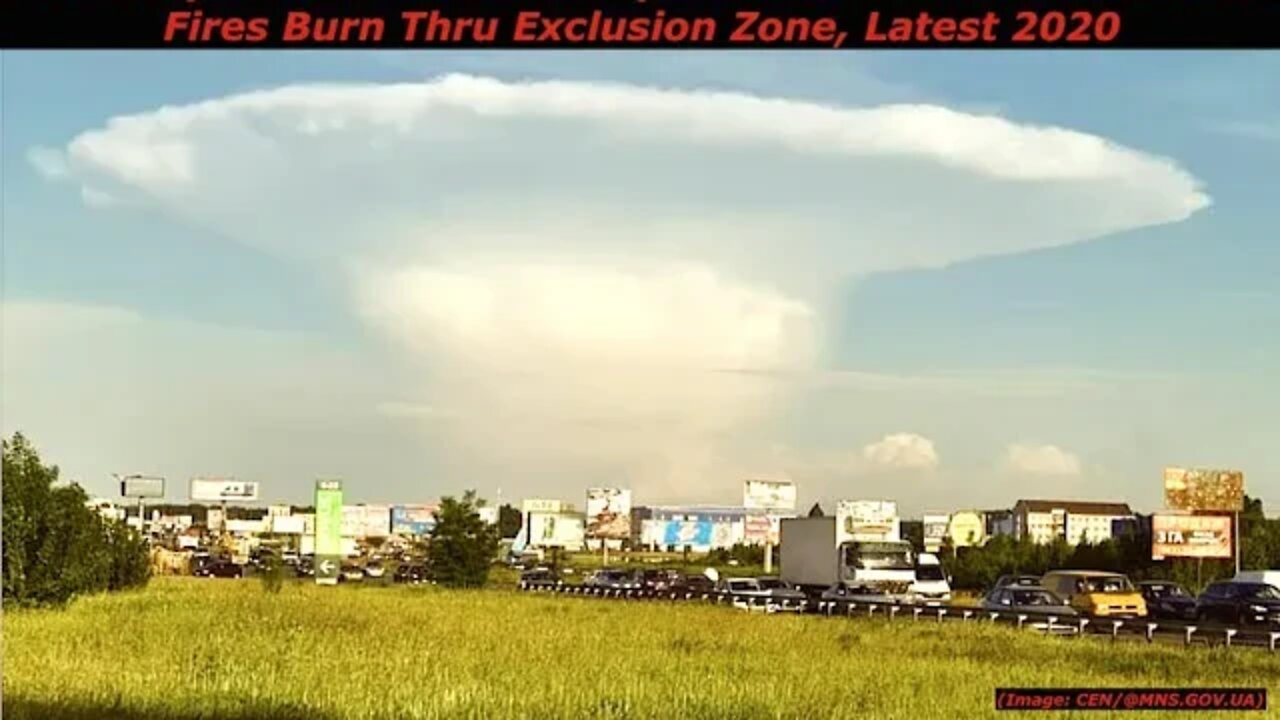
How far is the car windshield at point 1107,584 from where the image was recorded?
44.2m

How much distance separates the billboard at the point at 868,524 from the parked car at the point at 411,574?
2210 centimetres

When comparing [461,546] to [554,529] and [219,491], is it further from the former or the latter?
[219,491]

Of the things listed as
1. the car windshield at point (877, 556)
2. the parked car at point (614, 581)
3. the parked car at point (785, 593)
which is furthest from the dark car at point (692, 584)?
the car windshield at point (877, 556)

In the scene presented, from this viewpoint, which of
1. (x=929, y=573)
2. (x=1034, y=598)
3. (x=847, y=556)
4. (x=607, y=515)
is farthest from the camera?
(x=607, y=515)

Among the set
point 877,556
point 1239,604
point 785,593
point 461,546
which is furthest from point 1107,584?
point 461,546

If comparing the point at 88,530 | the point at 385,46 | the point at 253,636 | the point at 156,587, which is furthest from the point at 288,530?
the point at 385,46

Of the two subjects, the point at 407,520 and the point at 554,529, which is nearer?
the point at 554,529

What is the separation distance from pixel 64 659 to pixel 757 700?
10.2 metres

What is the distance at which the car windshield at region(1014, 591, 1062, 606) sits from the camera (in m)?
40.0

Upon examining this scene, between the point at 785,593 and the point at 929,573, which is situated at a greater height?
the point at 929,573

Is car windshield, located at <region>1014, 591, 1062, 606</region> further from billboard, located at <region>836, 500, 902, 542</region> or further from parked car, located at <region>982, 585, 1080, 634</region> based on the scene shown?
billboard, located at <region>836, 500, 902, 542</region>

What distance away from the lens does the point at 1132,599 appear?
44.5 meters

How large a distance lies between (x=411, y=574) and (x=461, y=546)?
16.5 meters

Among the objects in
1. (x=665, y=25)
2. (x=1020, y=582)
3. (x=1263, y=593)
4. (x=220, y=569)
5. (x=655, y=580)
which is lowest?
(x=220, y=569)
